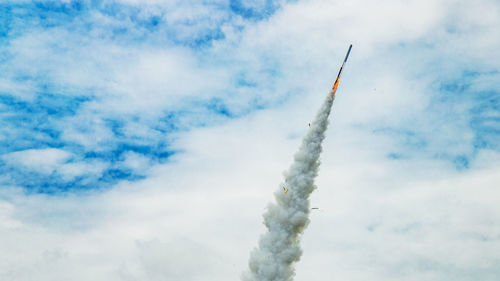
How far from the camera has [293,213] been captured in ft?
441

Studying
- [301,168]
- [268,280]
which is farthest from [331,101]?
[268,280]

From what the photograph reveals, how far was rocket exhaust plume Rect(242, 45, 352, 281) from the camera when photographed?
134250mm

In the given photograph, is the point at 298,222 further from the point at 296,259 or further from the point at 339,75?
the point at 339,75

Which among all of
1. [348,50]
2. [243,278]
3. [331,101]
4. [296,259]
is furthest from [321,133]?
[243,278]

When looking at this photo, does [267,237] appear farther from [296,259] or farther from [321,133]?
[321,133]

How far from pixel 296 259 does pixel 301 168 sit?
62.9ft

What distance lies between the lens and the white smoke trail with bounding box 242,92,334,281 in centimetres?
13425

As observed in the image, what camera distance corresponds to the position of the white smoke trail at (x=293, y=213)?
13425 cm

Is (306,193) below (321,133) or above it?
below

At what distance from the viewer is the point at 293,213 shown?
134500mm

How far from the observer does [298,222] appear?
134m

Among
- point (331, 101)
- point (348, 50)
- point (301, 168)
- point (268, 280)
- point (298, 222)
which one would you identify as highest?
point (348, 50)

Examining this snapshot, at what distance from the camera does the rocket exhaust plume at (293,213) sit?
440 feet

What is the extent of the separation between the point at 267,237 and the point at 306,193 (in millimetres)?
12406
